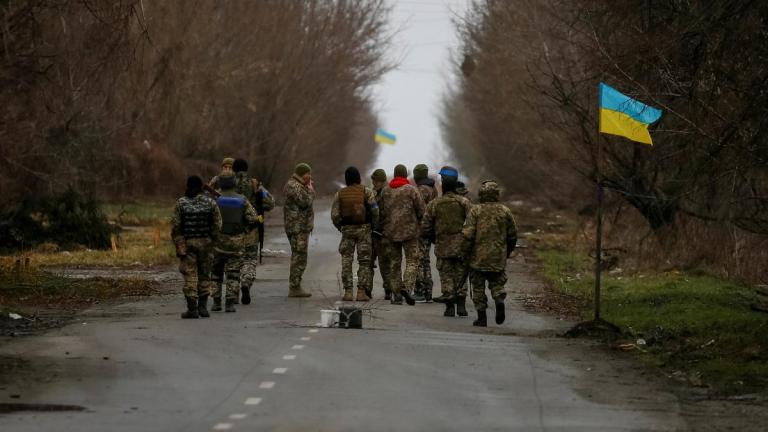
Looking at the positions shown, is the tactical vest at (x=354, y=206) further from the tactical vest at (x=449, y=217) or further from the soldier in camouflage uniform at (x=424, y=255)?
the tactical vest at (x=449, y=217)

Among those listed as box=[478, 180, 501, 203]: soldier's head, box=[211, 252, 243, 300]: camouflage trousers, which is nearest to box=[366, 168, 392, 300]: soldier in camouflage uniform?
box=[211, 252, 243, 300]: camouflage trousers

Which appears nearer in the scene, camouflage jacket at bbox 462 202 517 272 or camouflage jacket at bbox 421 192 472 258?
camouflage jacket at bbox 462 202 517 272

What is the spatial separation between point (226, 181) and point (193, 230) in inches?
62.9

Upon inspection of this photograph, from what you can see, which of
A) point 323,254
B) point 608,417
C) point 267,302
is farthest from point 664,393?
point 323,254

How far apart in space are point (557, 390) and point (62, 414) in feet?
13.8

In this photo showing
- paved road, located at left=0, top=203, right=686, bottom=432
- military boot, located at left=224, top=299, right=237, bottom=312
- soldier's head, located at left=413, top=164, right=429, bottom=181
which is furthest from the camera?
soldier's head, located at left=413, top=164, right=429, bottom=181

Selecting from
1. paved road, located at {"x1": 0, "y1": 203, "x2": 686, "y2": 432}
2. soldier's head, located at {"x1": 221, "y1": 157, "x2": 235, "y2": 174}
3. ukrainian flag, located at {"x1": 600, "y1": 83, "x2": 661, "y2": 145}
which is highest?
ukrainian flag, located at {"x1": 600, "y1": 83, "x2": 661, "y2": 145}

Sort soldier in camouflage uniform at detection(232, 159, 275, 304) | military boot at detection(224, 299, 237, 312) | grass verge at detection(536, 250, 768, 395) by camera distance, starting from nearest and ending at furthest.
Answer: grass verge at detection(536, 250, 768, 395) → military boot at detection(224, 299, 237, 312) → soldier in camouflage uniform at detection(232, 159, 275, 304)

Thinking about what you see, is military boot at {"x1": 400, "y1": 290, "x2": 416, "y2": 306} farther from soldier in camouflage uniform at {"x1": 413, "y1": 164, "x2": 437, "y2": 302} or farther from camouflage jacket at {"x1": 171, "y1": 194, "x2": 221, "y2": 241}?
camouflage jacket at {"x1": 171, "y1": 194, "x2": 221, "y2": 241}

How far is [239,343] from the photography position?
51.6 ft

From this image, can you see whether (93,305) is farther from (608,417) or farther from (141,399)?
(608,417)

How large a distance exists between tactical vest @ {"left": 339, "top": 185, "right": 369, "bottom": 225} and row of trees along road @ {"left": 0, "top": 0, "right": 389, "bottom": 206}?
4.65m

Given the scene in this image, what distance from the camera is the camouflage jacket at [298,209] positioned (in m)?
21.5

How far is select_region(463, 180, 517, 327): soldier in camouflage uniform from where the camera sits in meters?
18.2
